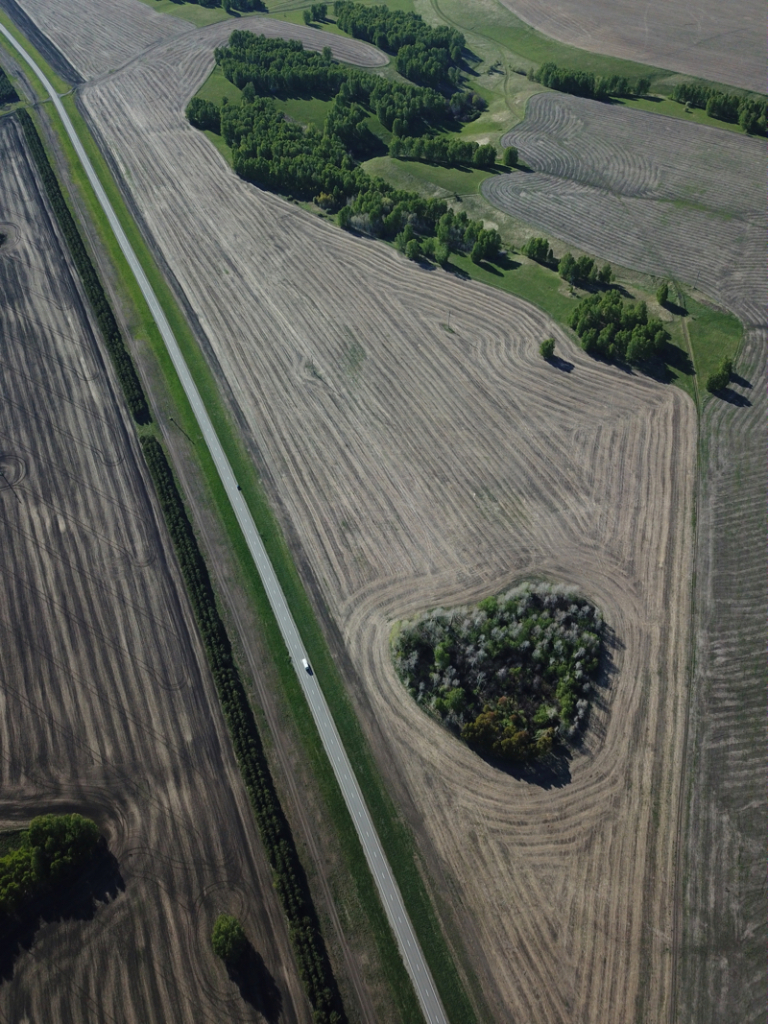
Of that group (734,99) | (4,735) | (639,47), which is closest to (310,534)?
(4,735)

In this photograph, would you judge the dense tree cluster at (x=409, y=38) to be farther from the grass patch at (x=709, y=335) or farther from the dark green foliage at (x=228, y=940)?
the dark green foliage at (x=228, y=940)

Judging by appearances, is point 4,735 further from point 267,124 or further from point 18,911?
point 267,124

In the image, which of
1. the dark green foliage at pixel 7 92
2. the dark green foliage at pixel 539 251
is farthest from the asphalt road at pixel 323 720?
the dark green foliage at pixel 7 92

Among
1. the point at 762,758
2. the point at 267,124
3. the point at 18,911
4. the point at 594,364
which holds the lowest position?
the point at 18,911

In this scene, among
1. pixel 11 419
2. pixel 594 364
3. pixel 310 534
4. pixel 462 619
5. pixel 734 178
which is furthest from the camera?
pixel 734 178

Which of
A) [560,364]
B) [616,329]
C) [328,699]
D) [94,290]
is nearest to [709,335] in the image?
[616,329]
